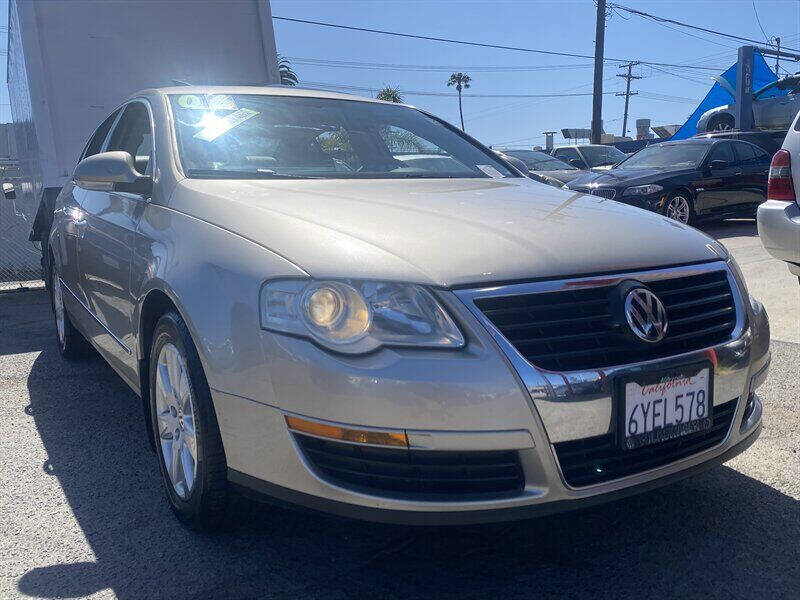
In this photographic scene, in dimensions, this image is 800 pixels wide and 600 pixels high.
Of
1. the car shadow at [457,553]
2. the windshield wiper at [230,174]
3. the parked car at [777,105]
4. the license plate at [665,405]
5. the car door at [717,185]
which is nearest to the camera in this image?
the license plate at [665,405]

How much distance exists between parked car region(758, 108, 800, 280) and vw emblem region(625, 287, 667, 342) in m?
3.04

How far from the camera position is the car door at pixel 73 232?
13.6ft

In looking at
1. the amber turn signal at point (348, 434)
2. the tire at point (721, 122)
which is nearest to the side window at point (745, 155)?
the tire at point (721, 122)

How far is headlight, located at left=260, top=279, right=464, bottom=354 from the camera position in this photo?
207cm

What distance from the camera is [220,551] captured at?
2.55 m

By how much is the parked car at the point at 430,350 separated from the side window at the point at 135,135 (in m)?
0.89

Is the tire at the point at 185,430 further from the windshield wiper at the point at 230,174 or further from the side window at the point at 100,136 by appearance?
the side window at the point at 100,136

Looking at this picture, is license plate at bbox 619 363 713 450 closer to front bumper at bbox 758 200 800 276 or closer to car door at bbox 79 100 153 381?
car door at bbox 79 100 153 381

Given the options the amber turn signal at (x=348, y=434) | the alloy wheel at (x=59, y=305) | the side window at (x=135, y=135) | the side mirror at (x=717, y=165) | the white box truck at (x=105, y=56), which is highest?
the white box truck at (x=105, y=56)

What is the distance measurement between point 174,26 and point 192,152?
15.5ft

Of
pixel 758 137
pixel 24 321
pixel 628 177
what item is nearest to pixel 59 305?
pixel 24 321

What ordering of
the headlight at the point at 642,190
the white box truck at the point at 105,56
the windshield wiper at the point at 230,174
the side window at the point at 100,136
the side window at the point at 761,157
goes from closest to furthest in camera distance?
the windshield wiper at the point at 230,174 < the side window at the point at 100,136 < the white box truck at the point at 105,56 < the headlight at the point at 642,190 < the side window at the point at 761,157

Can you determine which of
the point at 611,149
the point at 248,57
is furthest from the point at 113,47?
the point at 611,149

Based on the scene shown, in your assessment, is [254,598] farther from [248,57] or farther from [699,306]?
[248,57]
